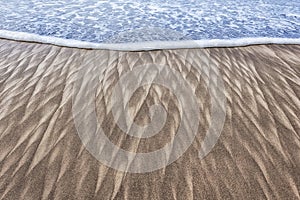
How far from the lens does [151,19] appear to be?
441cm

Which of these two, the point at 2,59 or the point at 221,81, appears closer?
the point at 221,81

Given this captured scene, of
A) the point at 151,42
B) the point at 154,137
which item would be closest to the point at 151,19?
the point at 151,42

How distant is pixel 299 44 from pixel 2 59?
3.40 metres

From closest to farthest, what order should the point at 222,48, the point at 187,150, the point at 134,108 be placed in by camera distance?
the point at 187,150 < the point at 134,108 < the point at 222,48

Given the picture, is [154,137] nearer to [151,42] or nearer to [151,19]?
[151,42]

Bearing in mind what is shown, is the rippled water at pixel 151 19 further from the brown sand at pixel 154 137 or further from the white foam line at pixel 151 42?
the brown sand at pixel 154 137

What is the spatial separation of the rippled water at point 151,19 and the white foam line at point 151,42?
0.20 meters

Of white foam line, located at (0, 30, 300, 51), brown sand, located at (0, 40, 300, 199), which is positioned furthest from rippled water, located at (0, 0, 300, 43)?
brown sand, located at (0, 40, 300, 199)

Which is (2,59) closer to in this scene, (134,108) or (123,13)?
(134,108)

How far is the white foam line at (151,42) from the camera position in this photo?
3.37 meters

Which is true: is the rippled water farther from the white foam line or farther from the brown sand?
the brown sand

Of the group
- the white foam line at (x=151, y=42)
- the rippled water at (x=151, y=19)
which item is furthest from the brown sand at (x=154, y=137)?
the rippled water at (x=151, y=19)

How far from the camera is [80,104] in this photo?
7.79ft

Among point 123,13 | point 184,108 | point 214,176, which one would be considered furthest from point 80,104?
point 123,13
